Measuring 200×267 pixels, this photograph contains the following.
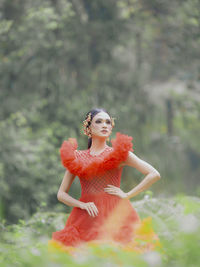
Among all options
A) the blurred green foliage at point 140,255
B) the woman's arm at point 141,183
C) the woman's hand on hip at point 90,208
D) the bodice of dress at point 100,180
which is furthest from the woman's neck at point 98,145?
the blurred green foliage at point 140,255

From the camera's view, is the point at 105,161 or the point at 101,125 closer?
the point at 105,161

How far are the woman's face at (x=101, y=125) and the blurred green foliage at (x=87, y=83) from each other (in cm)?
486

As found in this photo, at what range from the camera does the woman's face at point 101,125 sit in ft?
10.4

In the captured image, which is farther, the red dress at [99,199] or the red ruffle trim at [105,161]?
the red ruffle trim at [105,161]

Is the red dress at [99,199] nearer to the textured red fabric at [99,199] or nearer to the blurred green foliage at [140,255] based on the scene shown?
the textured red fabric at [99,199]

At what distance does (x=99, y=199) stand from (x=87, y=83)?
796 centimetres

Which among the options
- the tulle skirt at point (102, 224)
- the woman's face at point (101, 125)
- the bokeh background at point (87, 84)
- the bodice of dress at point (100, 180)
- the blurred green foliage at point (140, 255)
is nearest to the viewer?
the blurred green foliage at point (140, 255)

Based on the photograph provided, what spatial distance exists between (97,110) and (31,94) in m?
6.37

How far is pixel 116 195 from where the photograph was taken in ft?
9.55

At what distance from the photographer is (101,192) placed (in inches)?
115

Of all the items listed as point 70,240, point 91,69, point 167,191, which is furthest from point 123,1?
point 70,240

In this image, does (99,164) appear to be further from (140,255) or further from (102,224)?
(140,255)

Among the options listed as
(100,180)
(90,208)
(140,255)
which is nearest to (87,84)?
(100,180)

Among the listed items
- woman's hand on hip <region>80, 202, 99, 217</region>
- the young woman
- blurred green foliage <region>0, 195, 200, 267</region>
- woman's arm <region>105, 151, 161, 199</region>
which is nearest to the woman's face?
the young woman
